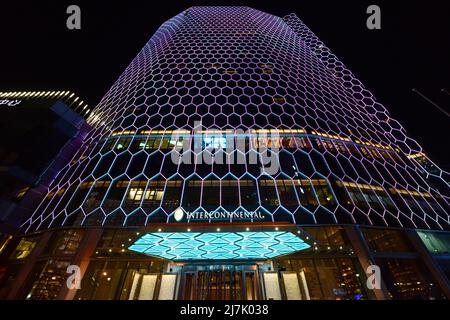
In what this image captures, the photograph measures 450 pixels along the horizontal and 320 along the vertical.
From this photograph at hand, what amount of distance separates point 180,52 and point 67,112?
7364 millimetres

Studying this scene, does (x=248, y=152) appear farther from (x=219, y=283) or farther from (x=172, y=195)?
(x=219, y=283)

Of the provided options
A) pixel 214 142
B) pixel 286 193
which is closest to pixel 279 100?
pixel 214 142

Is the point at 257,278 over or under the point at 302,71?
under

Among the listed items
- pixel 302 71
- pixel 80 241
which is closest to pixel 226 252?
pixel 80 241

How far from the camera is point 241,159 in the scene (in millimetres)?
8781

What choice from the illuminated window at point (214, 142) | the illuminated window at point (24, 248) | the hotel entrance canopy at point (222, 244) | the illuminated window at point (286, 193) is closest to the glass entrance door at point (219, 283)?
the hotel entrance canopy at point (222, 244)

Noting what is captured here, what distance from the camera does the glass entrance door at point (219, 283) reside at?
26.3ft

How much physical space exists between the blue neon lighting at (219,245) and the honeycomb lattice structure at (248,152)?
2.80 ft

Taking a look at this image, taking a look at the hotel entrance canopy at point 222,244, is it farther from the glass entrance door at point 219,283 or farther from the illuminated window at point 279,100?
the illuminated window at point 279,100

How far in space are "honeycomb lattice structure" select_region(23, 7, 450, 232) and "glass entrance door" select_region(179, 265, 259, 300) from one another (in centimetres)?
276

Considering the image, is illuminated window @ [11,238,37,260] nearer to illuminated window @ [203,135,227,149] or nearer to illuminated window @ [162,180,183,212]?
illuminated window @ [162,180,183,212]

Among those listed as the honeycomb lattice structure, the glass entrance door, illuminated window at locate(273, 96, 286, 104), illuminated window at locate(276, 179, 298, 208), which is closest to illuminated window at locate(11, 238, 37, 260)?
the honeycomb lattice structure

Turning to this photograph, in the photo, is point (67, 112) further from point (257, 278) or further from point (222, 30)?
point (257, 278)

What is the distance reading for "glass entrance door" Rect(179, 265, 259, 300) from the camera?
26.3ft
